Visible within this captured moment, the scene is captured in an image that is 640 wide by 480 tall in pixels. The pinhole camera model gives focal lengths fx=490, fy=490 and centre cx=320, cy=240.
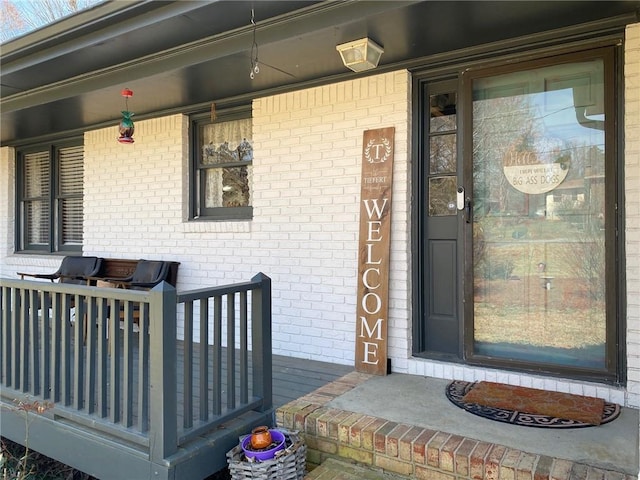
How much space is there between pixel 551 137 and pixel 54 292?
2.93 m

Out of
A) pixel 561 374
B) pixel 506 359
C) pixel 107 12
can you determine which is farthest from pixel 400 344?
pixel 107 12

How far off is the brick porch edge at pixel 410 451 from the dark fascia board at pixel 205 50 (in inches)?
80.5

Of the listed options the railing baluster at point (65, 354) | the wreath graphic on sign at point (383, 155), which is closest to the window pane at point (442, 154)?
the wreath graphic on sign at point (383, 155)

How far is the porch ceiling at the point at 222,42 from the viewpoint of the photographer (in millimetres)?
2545

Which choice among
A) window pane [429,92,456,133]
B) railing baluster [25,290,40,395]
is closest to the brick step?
railing baluster [25,290,40,395]

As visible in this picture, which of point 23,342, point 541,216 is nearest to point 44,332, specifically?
point 23,342

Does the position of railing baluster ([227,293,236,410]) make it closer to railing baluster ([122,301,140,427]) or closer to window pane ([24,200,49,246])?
railing baluster ([122,301,140,427])

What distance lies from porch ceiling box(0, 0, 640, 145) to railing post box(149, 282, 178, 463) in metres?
1.61

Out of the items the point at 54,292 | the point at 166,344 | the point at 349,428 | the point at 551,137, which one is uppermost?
the point at 551,137

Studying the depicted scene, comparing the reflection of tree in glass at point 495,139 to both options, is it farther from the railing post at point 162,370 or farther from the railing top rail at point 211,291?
the railing post at point 162,370

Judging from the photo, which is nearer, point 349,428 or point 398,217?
point 349,428

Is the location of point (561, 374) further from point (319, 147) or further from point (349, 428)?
point (319, 147)

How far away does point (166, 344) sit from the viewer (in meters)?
2.10

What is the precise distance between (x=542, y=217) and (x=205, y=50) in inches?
91.6
